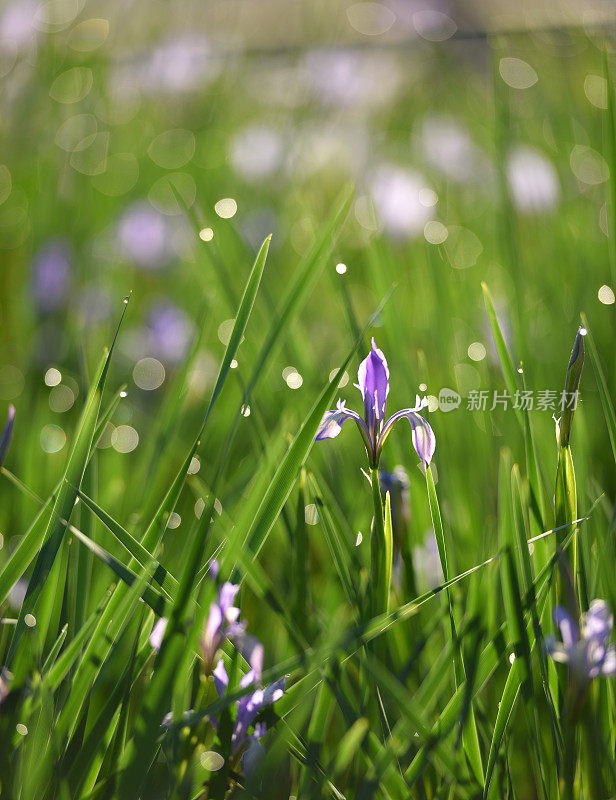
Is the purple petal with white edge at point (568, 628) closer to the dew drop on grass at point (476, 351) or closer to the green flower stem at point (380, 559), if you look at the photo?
the green flower stem at point (380, 559)

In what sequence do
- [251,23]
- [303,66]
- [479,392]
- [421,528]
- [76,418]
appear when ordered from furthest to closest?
[251,23], [303,66], [76,418], [479,392], [421,528]

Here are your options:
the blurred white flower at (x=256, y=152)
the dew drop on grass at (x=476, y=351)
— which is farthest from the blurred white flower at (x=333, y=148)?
the dew drop on grass at (x=476, y=351)

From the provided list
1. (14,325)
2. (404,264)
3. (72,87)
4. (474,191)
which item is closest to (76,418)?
(14,325)

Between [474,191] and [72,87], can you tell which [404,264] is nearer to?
[474,191]

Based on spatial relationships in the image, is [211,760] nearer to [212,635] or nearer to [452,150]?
[212,635]

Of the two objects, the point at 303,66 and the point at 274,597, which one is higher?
the point at 303,66

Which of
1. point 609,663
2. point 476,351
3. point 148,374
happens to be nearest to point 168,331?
point 148,374
